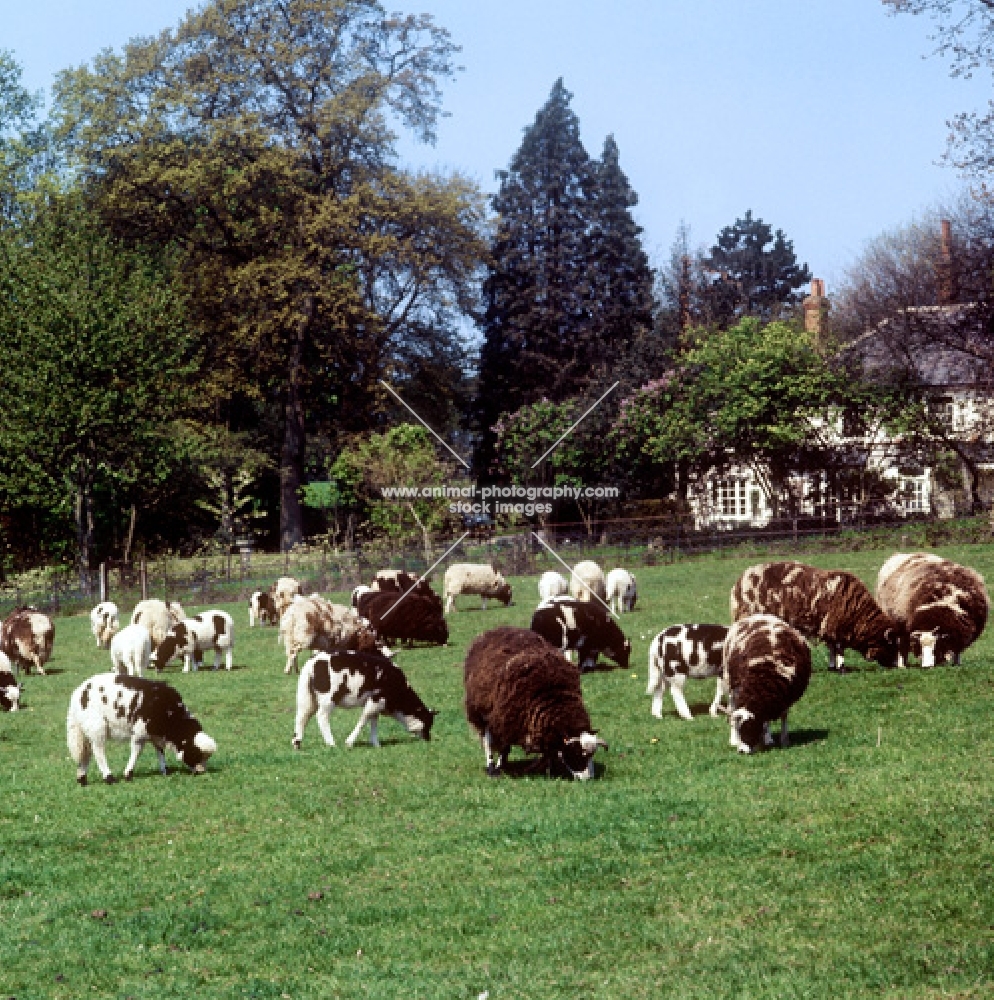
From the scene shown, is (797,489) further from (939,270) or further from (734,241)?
(734,241)

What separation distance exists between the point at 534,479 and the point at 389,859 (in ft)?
143

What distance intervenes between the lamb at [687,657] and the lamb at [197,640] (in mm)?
10422

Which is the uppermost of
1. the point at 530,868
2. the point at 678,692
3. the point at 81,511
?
the point at 81,511

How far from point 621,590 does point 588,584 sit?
46.1 inches

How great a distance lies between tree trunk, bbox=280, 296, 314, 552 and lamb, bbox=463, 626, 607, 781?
125ft

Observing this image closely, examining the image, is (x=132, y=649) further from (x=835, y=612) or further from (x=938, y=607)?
(x=938, y=607)

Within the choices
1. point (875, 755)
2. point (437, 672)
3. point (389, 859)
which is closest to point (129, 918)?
point (389, 859)

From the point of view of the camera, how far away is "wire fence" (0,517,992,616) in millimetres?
39875

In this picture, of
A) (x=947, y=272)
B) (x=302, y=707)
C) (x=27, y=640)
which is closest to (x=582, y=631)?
(x=302, y=707)

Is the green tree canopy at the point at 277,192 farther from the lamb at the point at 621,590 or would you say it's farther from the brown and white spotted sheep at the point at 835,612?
the brown and white spotted sheep at the point at 835,612

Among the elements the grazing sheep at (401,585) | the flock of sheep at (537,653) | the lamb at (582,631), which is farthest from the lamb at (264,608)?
the lamb at (582,631)

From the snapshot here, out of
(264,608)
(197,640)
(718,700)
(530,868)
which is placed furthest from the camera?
(264,608)

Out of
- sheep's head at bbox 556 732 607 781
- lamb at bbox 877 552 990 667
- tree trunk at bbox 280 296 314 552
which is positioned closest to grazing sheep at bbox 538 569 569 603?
lamb at bbox 877 552 990 667

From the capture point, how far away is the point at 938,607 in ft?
60.7
